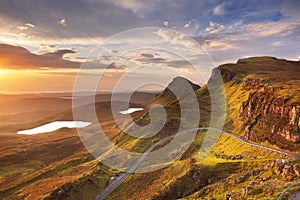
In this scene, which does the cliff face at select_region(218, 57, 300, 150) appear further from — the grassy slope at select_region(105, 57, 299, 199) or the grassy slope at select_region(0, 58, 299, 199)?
the grassy slope at select_region(105, 57, 299, 199)

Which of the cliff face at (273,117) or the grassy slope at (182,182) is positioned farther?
the cliff face at (273,117)

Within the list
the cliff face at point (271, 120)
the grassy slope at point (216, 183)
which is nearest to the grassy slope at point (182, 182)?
the grassy slope at point (216, 183)

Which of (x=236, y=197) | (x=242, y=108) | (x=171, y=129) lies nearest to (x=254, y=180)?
(x=236, y=197)

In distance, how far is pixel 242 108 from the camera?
18088 cm

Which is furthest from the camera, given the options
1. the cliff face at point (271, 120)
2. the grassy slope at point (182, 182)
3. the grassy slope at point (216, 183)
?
the cliff face at point (271, 120)

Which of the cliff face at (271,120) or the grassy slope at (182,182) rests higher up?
the cliff face at (271,120)

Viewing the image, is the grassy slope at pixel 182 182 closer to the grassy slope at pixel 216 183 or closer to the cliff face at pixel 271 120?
the grassy slope at pixel 216 183

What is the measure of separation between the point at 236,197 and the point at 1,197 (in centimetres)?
11048

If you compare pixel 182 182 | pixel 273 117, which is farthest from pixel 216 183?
pixel 273 117

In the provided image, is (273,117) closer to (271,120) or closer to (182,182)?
(271,120)

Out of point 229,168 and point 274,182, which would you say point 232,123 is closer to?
point 229,168

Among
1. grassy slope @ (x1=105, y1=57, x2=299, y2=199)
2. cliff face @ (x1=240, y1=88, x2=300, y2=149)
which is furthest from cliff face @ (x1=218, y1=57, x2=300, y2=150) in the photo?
grassy slope @ (x1=105, y1=57, x2=299, y2=199)

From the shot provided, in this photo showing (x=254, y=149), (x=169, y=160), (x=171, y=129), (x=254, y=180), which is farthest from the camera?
(x=171, y=129)

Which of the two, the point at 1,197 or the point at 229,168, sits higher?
the point at 229,168
